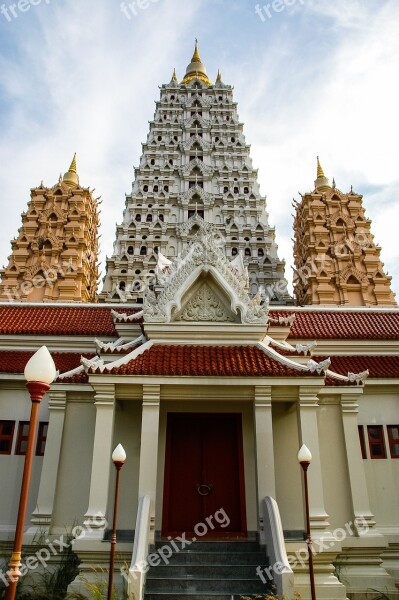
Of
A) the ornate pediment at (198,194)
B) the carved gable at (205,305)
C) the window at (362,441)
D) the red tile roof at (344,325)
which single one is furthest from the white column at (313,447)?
the ornate pediment at (198,194)

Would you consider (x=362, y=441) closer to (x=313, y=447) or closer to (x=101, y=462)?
(x=313, y=447)

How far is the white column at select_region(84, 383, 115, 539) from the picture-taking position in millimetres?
10117

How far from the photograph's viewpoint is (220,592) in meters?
9.05

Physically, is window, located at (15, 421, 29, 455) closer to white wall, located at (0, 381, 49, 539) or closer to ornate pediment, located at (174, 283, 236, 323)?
white wall, located at (0, 381, 49, 539)

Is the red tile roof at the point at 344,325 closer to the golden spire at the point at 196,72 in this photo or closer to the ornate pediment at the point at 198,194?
the ornate pediment at the point at 198,194

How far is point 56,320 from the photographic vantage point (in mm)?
16891

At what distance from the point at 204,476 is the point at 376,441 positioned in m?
4.87

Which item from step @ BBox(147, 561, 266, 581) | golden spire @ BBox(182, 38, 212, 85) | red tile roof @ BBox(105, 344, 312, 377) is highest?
golden spire @ BBox(182, 38, 212, 85)

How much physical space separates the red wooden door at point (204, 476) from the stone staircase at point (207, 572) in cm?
83

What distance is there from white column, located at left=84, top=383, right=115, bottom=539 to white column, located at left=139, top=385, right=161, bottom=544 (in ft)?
2.40

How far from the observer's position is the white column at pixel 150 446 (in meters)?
10.3

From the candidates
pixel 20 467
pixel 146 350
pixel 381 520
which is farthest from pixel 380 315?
pixel 20 467

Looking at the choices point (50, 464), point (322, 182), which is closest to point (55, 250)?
point (322, 182)

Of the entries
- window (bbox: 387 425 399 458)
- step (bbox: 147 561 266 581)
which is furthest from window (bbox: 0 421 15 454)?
window (bbox: 387 425 399 458)
